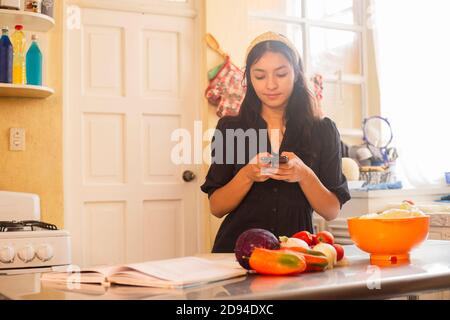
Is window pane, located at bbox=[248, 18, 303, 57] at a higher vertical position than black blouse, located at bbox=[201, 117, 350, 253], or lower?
higher

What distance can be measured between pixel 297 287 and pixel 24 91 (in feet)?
7.71

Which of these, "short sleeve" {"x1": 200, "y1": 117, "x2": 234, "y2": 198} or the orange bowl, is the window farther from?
the orange bowl

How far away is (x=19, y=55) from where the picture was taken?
3053 mm

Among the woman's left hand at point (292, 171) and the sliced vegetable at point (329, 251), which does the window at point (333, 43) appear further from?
the sliced vegetable at point (329, 251)

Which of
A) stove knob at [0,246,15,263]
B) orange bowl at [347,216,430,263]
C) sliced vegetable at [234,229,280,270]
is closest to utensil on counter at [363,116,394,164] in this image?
stove knob at [0,246,15,263]

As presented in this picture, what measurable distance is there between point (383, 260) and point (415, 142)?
2870mm

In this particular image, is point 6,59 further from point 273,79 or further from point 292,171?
point 292,171

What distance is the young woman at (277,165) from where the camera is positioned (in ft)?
6.65

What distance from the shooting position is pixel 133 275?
108 cm

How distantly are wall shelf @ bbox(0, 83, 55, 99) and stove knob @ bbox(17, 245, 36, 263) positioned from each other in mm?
881

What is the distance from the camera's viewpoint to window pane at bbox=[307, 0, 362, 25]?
4074 millimetres
